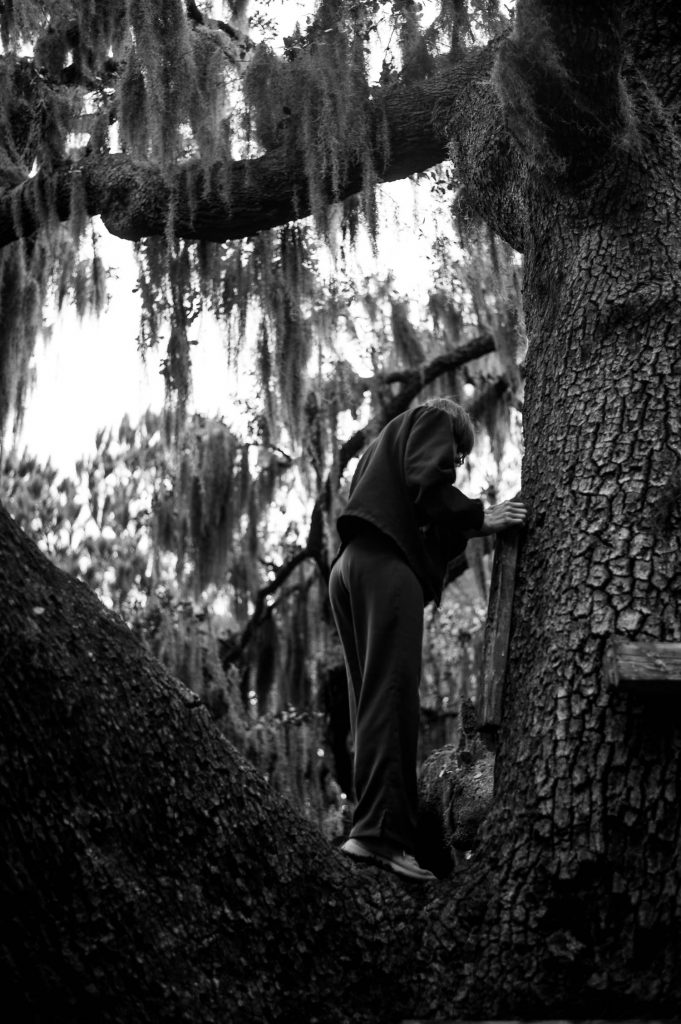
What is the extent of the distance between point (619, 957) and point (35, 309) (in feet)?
15.9

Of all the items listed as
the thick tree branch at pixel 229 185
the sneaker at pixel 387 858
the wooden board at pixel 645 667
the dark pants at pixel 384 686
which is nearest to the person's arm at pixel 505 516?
the dark pants at pixel 384 686

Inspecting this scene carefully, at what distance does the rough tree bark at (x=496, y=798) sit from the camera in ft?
6.90

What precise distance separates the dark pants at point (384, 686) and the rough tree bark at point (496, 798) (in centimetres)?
32

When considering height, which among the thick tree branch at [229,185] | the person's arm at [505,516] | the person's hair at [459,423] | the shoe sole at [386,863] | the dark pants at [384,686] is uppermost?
the thick tree branch at [229,185]

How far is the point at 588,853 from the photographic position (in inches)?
92.6

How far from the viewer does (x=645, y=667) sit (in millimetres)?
2393

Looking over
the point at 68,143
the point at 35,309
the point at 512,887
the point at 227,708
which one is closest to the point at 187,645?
the point at 227,708

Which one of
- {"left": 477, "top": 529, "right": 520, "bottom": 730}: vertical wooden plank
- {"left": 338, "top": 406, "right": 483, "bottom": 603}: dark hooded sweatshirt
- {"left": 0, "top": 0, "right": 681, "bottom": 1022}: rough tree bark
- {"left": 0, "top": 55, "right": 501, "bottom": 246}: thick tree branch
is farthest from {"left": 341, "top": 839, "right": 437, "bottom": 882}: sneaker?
{"left": 0, "top": 55, "right": 501, "bottom": 246}: thick tree branch

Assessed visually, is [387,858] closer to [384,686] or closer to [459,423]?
[384,686]

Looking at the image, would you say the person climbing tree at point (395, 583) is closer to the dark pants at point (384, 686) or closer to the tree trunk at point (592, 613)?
the dark pants at point (384, 686)

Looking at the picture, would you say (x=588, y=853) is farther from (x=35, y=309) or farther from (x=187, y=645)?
(x=187, y=645)

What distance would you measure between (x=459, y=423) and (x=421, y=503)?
0.37 m

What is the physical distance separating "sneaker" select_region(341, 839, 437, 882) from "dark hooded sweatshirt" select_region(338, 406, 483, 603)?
86 cm

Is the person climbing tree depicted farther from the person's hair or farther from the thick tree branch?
the thick tree branch
